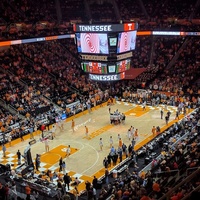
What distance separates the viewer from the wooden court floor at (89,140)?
77.3 ft

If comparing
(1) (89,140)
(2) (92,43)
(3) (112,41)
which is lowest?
(1) (89,140)

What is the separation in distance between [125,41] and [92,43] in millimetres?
2855

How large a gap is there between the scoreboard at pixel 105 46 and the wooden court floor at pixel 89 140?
4.66 meters

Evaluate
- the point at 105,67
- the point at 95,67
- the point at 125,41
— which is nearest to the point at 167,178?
the point at 105,67

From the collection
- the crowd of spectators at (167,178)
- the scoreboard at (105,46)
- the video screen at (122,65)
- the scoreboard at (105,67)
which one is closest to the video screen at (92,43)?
the scoreboard at (105,46)

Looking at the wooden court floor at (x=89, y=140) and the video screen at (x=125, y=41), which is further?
the video screen at (x=125, y=41)

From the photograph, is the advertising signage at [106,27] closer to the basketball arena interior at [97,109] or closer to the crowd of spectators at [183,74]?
the basketball arena interior at [97,109]

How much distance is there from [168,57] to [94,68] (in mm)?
18789

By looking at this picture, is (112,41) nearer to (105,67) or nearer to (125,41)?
(125,41)

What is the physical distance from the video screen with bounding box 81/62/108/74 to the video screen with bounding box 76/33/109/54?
113 cm

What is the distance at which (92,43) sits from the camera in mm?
29625

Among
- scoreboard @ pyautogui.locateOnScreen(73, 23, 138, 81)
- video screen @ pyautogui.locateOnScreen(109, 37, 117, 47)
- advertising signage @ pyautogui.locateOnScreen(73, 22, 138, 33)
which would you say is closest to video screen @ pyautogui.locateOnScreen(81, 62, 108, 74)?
scoreboard @ pyautogui.locateOnScreen(73, 23, 138, 81)

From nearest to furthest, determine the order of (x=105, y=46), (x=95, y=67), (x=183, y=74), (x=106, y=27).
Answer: (x=106, y=27) → (x=105, y=46) → (x=95, y=67) → (x=183, y=74)

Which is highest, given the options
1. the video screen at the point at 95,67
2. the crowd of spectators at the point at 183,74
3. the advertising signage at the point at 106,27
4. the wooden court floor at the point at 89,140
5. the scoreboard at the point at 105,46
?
the advertising signage at the point at 106,27
